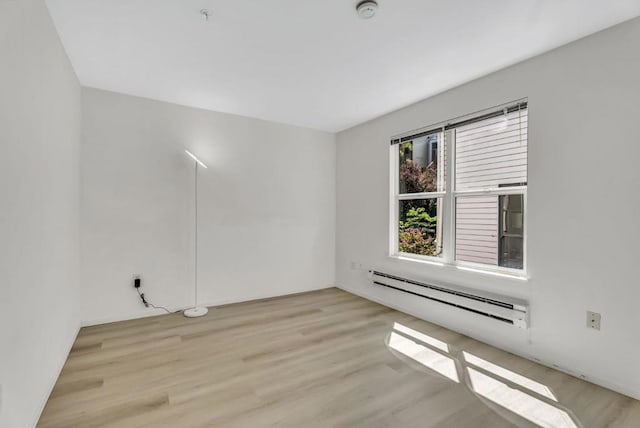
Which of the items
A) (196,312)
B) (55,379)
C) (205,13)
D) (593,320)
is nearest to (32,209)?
(55,379)

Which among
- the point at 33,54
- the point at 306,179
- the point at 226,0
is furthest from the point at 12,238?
the point at 306,179

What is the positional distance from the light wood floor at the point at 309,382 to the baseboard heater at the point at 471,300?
1.01 feet

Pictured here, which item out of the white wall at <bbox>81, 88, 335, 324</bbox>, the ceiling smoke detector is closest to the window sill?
the white wall at <bbox>81, 88, 335, 324</bbox>

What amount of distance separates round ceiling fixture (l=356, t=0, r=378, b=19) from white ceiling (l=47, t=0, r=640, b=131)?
45mm

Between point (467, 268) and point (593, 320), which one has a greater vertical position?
point (467, 268)

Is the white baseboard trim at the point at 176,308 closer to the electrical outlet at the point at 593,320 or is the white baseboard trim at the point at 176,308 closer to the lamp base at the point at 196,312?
the lamp base at the point at 196,312

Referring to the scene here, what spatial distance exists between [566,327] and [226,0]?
10.7 feet

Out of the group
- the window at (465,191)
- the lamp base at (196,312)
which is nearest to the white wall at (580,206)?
the window at (465,191)

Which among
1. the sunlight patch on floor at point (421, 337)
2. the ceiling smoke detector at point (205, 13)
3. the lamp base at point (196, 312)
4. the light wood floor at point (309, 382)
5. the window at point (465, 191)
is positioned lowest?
the light wood floor at point (309, 382)

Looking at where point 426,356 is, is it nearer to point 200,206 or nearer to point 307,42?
point 307,42

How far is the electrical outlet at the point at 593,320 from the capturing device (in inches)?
83.7

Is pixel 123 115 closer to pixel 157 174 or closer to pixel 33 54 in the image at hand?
pixel 157 174

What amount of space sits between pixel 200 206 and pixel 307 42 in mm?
2291

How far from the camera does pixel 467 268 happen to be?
2.99m
